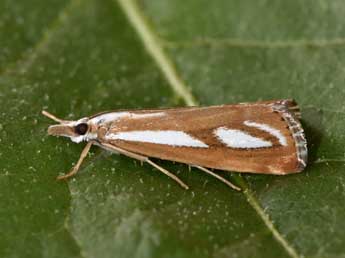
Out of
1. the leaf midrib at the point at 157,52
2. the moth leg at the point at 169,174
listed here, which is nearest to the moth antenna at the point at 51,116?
the moth leg at the point at 169,174

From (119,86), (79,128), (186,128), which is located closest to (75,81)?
(119,86)

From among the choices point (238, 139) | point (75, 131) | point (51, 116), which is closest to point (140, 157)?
point (75, 131)

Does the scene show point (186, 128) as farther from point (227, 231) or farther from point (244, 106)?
point (227, 231)

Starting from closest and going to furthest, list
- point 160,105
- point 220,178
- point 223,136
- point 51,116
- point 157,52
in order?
point 220,178
point 223,136
point 51,116
point 160,105
point 157,52

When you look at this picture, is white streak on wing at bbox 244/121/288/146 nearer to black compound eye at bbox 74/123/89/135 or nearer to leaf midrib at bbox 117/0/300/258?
leaf midrib at bbox 117/0/300/258

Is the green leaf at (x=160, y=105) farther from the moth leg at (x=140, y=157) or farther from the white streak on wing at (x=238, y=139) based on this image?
the white streak on wing at (x=238, y=139)

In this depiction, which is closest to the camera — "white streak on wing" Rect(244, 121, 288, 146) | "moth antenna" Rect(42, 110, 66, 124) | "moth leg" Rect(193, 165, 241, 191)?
"moth leg" Rect(193, 165, 241, 191)

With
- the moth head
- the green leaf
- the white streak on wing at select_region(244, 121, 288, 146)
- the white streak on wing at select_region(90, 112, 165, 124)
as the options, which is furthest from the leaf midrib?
the moth head

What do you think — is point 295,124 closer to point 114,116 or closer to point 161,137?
point 161,137
